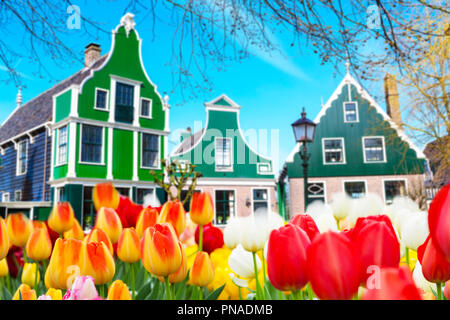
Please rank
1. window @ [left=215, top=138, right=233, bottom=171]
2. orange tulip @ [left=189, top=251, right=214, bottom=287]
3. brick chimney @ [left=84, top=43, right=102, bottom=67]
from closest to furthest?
1. orange tulip @ [left=189, top=251, right=214, bottom=287]
2. brick chimney @ [left=84, top=43, right=102, bottom=67]
3. window @ [left=215, top=138, right=233, bottom=171]

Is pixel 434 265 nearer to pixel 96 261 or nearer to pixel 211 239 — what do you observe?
pixel 96 261

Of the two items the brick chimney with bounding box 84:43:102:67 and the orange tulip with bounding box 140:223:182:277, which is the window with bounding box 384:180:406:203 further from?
the orange tulip with bounding box 140:223:182:277

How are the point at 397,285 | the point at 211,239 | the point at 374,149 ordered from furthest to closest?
1. the point at 374,149
2. the point at 211,239
3. the point at 397,285

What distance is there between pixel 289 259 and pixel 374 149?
22.7ft

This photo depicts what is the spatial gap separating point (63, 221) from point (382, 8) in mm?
1055

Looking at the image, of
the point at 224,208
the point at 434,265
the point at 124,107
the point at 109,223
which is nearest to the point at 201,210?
the point at 109,223

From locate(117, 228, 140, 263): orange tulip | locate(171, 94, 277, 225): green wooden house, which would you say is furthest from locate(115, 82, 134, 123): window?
locate(117, 228, 140, 263): orange tulip

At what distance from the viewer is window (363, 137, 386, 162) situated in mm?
6336

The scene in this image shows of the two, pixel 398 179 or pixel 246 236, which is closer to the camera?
pixel 246 236

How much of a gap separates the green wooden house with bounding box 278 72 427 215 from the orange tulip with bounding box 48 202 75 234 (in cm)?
534

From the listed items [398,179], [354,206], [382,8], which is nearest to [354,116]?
[398,179]

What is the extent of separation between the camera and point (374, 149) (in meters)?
6.53
